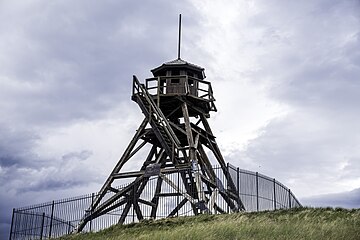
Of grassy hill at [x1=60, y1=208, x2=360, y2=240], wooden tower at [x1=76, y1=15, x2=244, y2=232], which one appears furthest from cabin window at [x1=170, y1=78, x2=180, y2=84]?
grassy hill at [x1=60, y1=208, x2=360, y2=240]

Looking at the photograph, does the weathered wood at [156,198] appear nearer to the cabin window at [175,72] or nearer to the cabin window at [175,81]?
the cabin window at [175,81]

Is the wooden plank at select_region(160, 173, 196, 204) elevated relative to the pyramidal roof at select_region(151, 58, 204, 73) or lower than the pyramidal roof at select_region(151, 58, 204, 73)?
lower

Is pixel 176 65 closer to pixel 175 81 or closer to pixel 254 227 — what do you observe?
pixel 175 81

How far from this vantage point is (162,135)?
36.0 metres

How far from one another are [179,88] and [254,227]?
1746cm

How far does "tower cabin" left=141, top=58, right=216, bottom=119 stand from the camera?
36812mm

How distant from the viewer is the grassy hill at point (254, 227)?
19.5m

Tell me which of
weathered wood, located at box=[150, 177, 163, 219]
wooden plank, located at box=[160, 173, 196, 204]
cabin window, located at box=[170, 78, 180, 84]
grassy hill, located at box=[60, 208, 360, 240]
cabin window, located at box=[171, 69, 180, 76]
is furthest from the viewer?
cabin window, located at box=[171, 69, 180, 76]

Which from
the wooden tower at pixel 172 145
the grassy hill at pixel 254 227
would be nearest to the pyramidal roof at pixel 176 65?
the wooden tower at pixel 172 145

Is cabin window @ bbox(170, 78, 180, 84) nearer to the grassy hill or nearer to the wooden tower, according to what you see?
the wooden tower

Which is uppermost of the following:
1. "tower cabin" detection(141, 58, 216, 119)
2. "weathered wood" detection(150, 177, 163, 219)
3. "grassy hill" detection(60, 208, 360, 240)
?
"tower cabin" detection(141, 58, 216, 119)

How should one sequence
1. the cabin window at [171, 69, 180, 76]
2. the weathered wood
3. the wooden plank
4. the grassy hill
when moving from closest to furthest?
the grassy hill < the wooden plank < the weathered wood < the cabin window at [171, 69, 180, 76]

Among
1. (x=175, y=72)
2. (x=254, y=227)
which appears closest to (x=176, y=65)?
(x=175, y=72)

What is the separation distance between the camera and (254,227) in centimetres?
2072
